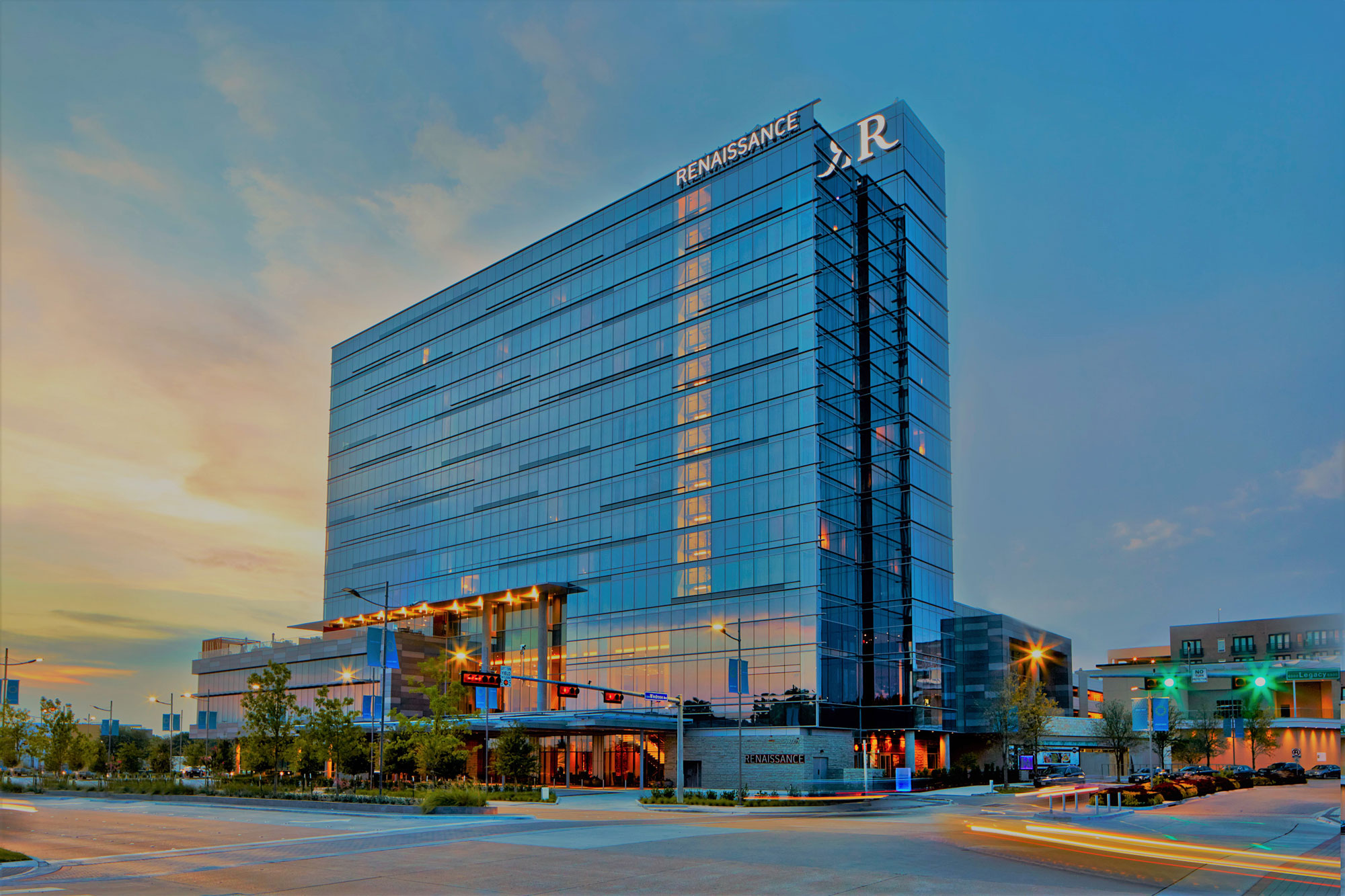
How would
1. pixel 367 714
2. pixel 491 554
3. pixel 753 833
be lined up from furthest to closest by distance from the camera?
1. pixel 491 554
2. pixel 367 714
3. pixel 753 833

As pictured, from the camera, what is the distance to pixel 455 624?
105062 mm

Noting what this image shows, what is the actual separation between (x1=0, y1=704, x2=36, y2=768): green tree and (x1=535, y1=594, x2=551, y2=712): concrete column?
151 ft

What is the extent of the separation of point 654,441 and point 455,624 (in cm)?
3231

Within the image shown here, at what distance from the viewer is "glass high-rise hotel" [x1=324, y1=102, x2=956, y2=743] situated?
3105 inches

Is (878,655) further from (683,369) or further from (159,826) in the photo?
(159,826)

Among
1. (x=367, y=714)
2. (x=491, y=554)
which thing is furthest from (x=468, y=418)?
(x=367, y=714)

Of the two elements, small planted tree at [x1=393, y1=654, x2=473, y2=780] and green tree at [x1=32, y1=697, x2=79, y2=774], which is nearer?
small planted tree at [x1=393, y1=654, x2=473, y2=780]

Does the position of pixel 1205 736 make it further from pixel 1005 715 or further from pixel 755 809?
pixel 755 809

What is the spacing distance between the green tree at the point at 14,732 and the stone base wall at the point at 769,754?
62706mm

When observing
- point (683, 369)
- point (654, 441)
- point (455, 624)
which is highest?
point (683, 369)

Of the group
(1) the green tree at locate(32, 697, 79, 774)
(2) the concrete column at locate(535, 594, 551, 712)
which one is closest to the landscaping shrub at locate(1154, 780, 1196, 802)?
(2) the concrete column at locate(535, 594, 551, 712)

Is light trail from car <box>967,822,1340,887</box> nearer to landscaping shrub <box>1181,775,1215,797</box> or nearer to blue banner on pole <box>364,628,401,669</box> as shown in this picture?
blue banner on pole <box>364,628,401,669</box>

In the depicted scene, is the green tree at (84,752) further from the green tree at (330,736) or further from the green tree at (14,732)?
the green tree at (330,736)

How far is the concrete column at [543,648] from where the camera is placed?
93.6m
